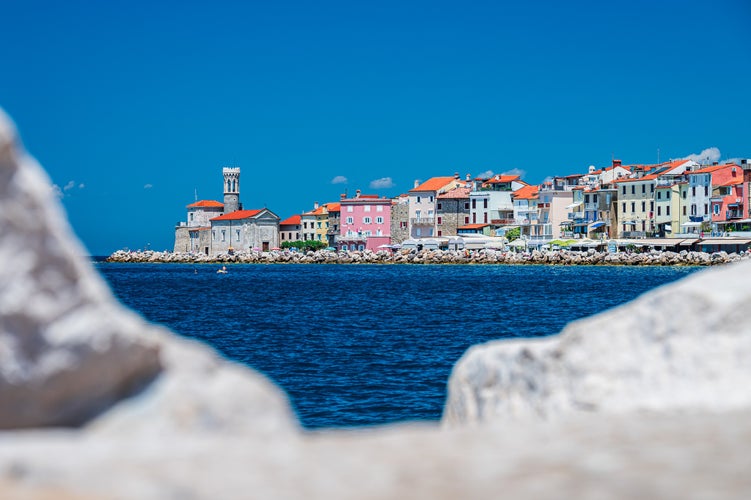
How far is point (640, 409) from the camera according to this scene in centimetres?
479

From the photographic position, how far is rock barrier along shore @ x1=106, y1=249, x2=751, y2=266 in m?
78.4

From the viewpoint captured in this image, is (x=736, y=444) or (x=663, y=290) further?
(x=663, y=290)

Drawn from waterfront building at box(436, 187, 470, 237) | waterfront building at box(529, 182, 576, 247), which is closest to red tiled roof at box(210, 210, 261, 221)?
waterfront building at box(436, 187, 470, 237)

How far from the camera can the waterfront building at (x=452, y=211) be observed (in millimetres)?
110125

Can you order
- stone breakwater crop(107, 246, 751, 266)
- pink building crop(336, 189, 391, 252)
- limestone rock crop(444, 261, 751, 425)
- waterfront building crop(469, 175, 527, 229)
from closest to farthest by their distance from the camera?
limestone rock crop(444, 261, 751, 425) < stone breakwater crop(107, 246, 751, 266) < waterfront building crop(469, 175, 527, 229) < pink building crop(336, 189, 391, 252)

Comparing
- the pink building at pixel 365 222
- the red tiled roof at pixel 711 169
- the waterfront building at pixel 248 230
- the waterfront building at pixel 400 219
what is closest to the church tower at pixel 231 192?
the waterfront building at pixel 248 230

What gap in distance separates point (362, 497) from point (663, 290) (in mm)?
2824

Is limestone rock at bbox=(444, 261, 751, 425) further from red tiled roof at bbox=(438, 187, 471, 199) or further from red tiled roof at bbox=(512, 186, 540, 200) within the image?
red tiled roof at bbox=(438, 187, 471, 199)

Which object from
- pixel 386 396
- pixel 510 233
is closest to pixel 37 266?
pixel 386 396

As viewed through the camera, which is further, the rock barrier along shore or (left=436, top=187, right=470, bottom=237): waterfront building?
(left=436, top=187, right=470, bottom=237): waterfront building

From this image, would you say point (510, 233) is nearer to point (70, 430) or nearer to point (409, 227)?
point (409, 227)

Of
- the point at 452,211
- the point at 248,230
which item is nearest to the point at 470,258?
the point at 452,211

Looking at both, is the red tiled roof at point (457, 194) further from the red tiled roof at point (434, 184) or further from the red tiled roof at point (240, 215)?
the red tiled roof at point (240, 215)

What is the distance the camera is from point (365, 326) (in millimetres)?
29156
